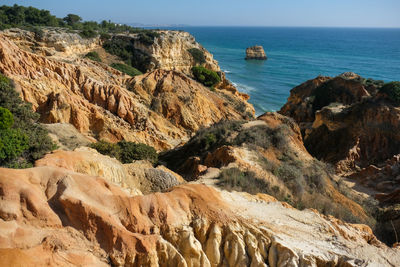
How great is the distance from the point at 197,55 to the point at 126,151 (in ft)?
140

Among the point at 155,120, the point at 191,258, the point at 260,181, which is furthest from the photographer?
the point at 155,120

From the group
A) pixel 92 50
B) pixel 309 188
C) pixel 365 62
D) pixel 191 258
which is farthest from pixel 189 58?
pixel 365 62

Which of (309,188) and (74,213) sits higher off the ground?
(74,213)

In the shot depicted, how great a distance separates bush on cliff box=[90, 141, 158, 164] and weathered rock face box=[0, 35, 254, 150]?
261 inches

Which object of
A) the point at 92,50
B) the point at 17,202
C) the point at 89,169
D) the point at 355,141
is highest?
the point at 92,50

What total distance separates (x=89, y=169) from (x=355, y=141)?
83.7 feet

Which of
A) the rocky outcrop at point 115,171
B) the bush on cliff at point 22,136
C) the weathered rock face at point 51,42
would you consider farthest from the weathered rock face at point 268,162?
the weathered rock face at point 51,42

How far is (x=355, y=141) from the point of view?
27703mm

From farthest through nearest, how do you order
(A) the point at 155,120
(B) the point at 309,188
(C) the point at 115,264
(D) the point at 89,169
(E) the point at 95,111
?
(A) the point at 155,120, (E) the point at 95,111, (B) the point at 309,188, (D) the point at 89,169, (C) the point at 115,264

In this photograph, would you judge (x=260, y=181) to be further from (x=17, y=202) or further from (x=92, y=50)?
(x=92, y=50)

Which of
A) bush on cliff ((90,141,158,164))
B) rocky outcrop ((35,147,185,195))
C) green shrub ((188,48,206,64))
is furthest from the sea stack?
rocky outcrop ((35,147,185,195))

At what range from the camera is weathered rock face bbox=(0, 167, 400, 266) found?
6.29m

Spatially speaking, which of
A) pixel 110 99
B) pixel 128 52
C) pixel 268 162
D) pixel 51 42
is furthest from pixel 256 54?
pixel 268 162

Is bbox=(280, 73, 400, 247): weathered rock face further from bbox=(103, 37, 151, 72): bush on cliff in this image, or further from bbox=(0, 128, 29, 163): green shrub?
bbox=(103, 37, 151, 72): bush on cliff
